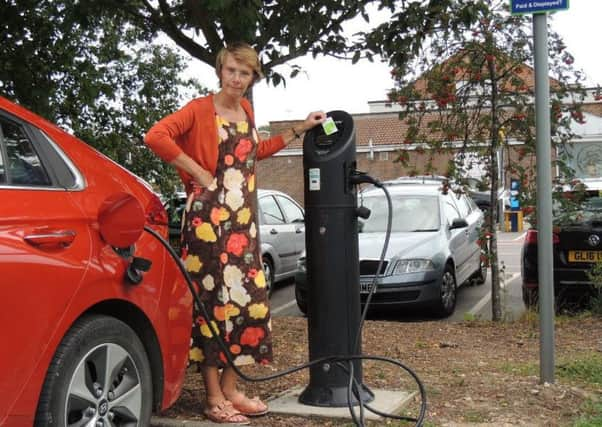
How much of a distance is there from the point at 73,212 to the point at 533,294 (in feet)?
20.2

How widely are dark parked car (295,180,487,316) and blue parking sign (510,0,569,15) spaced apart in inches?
124

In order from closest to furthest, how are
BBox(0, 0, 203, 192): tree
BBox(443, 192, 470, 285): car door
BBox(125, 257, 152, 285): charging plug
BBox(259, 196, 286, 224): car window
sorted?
BBox(125, 257, 152, 285): charging plug < BBox(0, 0, 203, 192): tree < BBox(443, 192, 470, 285): car door < BBox(259, 196, 286, 224): car window

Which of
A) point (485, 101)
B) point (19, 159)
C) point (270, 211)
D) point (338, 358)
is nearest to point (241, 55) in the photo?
point (19, 159)

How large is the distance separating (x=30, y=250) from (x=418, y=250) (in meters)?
6.56

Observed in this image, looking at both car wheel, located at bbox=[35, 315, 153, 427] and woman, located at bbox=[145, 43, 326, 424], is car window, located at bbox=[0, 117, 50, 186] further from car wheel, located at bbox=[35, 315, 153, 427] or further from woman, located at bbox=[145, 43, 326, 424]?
woman, located at bbox=[145, 43, 326, 424]

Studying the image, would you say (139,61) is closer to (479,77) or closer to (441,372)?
(479,77)

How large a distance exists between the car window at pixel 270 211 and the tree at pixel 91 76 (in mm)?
1571

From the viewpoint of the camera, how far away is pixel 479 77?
724 cm

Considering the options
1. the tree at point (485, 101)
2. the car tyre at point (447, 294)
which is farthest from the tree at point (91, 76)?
the car tyre at point (447, 294)

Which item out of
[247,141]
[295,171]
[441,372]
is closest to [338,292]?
[247,141]

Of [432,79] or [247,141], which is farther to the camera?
[432,79]

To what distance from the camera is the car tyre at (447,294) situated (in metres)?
8.63

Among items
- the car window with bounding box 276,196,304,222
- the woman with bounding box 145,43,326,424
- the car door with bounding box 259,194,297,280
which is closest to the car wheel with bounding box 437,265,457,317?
the car door with bounding box 259,194,297,280

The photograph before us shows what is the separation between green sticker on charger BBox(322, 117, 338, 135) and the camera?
409 cm
